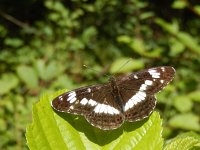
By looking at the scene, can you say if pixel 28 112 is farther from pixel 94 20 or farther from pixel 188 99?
pixel 94 20

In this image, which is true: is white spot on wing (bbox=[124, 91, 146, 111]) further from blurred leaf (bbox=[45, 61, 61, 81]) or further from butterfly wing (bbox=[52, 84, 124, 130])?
blurred leaf (bbox=[45, 61, 61, 81])

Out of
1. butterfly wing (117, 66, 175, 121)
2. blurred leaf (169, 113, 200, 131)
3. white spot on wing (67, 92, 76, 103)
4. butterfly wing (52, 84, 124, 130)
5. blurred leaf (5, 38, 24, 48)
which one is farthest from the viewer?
blurred leaf (5, 38, 24, 48)

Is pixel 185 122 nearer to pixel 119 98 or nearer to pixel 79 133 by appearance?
pixel 119 98

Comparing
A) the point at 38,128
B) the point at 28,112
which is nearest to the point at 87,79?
the point at 28,112

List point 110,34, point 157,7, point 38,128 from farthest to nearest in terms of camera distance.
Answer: point 157,7
point 110,34
point 38,128

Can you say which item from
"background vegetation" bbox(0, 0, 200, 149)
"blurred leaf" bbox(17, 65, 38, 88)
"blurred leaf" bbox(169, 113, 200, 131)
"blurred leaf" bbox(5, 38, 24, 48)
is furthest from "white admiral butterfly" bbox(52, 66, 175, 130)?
"blurred leaf" bbox(5, 38, 24, 48)

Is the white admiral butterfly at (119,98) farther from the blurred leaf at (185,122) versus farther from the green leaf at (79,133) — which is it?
the blurred leaf at (185,122)

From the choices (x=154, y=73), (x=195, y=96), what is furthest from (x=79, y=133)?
(x=195, y=96)

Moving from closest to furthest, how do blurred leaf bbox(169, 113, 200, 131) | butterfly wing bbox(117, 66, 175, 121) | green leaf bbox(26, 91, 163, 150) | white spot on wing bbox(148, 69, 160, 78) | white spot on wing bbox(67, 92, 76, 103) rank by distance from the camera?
green leaf bbox(26, 91, 163, 150) < white spot on wing bbox(67, 92, 76, 103) < butterfly wing bbox(117, 66, 175, 121) < white spot on wing bbox(148, 69, 160, 78) < blurred leaf bbox(169, 113, 200, 131)
